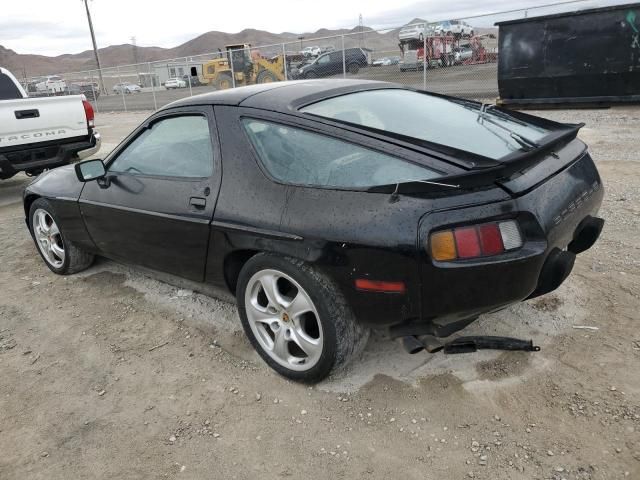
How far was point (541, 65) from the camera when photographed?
34.3 ft

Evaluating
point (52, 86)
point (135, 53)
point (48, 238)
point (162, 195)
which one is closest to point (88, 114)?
point (48, 238)

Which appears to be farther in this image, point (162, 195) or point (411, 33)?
point (411, 33)

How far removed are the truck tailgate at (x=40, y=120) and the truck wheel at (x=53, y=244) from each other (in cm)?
272

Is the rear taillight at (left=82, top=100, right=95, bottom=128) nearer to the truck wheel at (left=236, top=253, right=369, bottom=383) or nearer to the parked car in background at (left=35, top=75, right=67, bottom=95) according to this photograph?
the truck wheel at (left=236, top=253, right=369, bottom=383)

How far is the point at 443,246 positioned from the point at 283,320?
0.98 meters

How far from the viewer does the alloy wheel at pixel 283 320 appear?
102 inches

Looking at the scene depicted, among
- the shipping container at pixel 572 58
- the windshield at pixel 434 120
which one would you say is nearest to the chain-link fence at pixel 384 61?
the shipping container at pixel 572 58

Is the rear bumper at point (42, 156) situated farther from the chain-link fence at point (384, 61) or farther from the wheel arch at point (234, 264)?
the chain-link fence at point (384, 61)

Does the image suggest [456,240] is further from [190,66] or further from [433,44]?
[190,66]

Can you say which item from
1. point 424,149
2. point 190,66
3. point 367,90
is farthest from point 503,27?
point 190,66

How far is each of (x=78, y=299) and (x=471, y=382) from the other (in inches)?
117

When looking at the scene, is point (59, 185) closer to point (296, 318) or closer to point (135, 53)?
point (296, 318)

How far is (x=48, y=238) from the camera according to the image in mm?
4457

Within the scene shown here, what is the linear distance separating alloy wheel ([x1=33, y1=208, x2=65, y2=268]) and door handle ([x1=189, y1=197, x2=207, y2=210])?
6.43 feet
